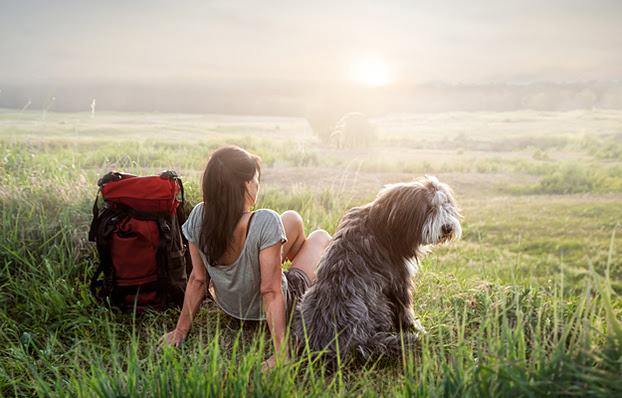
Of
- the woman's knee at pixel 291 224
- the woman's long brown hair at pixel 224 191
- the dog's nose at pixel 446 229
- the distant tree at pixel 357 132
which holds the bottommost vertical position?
the woman's knee at pixel 291 224

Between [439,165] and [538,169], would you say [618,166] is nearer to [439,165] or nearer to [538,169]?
[538,169]

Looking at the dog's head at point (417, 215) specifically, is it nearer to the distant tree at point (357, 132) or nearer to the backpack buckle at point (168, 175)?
the backpack buckle at point (168, 175)

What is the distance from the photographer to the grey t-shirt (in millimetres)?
3113

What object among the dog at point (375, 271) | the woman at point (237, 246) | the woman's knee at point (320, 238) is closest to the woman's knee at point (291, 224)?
the woman's knee at point (320, 238)

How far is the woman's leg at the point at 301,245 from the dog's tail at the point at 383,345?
1.08m

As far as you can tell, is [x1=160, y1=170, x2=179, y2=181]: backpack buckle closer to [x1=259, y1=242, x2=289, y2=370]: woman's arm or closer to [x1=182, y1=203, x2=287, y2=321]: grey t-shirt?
[x1=182, y1=203, x2=287, y2=321]: grey t-shirt

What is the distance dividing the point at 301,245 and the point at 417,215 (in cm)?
147

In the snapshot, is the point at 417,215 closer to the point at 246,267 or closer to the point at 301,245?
the point at 246,267

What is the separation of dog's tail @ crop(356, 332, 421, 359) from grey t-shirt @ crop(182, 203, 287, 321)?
0.76 m

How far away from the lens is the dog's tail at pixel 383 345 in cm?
288

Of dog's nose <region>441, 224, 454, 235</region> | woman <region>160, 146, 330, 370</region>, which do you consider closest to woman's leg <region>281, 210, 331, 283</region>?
woman <region>160, 146, 330, 370</region>

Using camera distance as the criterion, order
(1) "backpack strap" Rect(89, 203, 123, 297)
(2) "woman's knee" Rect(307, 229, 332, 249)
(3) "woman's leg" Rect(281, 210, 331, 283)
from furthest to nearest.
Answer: (2) "woman's knee" Rect(307, 229, 332, 249) → (3) "woman's leg" Rect(281, 210, 331, 283) → (1) "backpack strap" Rect(89, 203, 123, 297)

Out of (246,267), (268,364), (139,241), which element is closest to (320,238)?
(246,267)

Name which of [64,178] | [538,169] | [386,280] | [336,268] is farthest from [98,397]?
[538,169]
